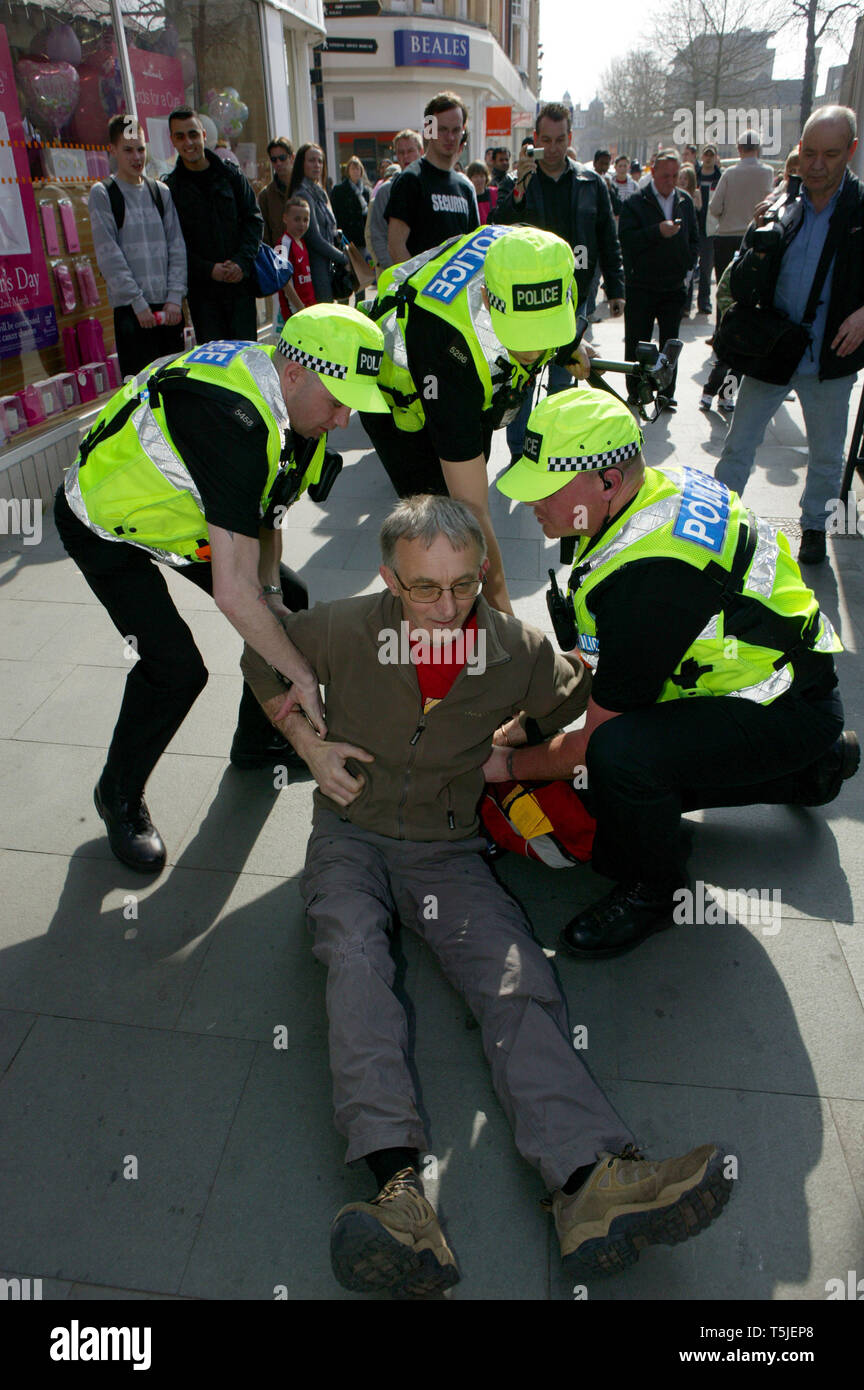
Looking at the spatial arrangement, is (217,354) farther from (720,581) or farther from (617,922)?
(617,922)

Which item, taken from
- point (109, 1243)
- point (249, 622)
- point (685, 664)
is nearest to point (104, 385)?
point (249, 622)

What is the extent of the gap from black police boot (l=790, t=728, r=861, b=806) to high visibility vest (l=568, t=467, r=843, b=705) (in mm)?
336

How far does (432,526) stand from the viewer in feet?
7.10

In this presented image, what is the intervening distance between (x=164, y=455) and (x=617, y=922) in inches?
65.5

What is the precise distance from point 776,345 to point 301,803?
2972 millimetres

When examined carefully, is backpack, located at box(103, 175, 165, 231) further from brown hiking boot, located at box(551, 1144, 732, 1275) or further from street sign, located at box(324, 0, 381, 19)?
street sign, located at box(324, 0, 381, 19)

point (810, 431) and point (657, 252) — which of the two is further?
point (657, 252)

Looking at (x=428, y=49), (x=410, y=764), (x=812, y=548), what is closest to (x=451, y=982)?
(x=410, y=764)

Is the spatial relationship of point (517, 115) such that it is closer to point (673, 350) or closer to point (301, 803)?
point (673, 350)

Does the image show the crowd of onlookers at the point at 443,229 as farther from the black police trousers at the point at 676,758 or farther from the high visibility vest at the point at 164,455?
the high visibility vest at the point at 164,455

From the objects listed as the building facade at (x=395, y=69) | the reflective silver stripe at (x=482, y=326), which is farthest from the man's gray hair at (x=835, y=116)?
the building facade at (x=395, y=69)

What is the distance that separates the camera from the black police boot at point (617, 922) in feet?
7.97

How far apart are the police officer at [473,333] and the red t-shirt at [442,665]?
619mm

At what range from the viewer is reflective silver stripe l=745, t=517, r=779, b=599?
2246 mm
